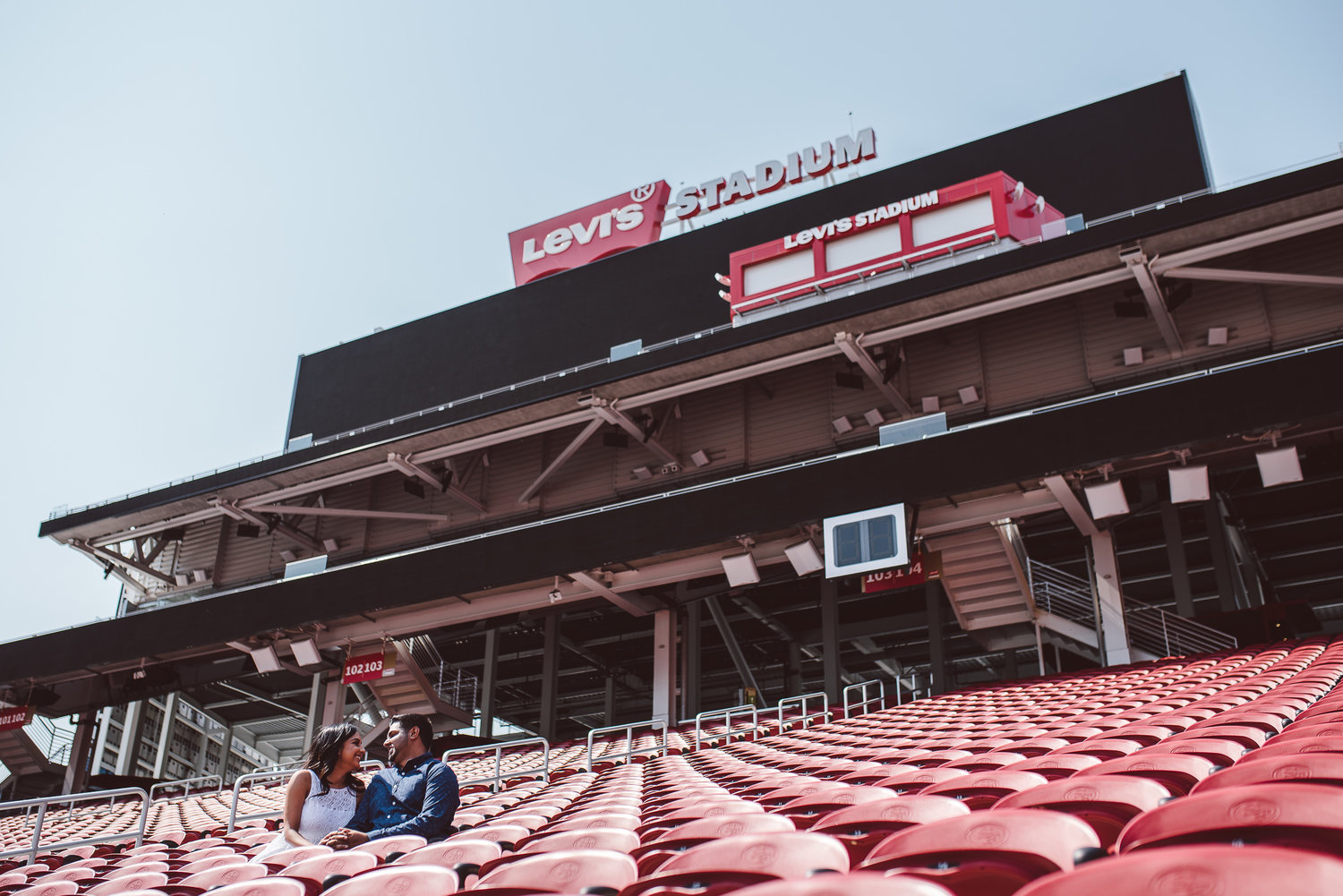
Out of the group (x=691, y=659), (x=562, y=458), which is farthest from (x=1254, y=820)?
(x=691, y=659)

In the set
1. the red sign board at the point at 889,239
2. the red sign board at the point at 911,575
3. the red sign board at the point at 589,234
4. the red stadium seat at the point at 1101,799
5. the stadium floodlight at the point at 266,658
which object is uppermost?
the red sign board at the point at 589,234

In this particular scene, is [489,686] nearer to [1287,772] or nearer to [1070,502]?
[1070,502]

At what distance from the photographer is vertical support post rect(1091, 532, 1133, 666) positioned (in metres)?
14.4

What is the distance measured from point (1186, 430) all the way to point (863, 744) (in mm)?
6119

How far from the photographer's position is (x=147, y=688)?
67.4 ft

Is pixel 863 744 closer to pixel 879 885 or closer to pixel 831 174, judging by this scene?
pixel 879 885

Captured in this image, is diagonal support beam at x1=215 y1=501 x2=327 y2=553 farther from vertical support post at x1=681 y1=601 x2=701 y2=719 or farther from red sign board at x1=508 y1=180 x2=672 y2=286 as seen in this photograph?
vertical support post at x1=681 y1=601 x2=701 y2=719

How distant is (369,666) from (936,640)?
9.74 metres

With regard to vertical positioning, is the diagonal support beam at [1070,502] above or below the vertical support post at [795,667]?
above

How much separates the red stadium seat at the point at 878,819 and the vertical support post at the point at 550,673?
16.6 metres

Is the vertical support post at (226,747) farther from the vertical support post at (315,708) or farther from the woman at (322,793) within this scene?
the woman at (322,793)

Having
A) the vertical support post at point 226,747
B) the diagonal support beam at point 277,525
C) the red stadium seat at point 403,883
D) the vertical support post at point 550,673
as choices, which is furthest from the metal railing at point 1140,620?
the vertical support post at point 226,747

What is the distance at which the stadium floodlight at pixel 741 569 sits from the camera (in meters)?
15.2

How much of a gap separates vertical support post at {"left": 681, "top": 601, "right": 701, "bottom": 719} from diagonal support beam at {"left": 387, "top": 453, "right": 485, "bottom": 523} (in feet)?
15.6
